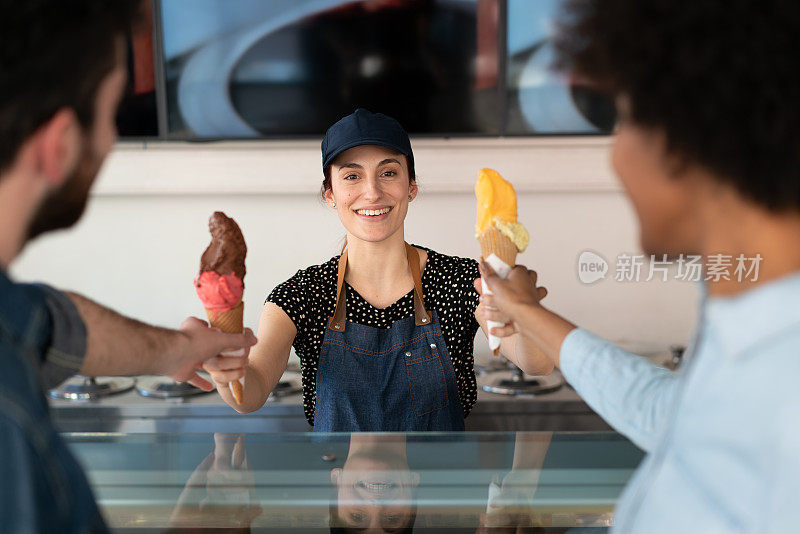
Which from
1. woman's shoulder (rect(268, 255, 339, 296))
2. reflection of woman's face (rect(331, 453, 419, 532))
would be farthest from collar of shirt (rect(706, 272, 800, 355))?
woman's shoulder (rect(268, 255, 339, 296))

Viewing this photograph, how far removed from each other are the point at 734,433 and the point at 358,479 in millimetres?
757

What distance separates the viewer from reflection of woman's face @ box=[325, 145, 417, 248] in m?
2.22

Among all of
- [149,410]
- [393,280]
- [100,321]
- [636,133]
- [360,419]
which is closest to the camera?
[636,133]

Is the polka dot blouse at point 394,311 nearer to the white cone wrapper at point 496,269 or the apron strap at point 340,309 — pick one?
the apron strap at point 340,309

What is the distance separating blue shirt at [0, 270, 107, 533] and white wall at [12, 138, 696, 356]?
2224mm

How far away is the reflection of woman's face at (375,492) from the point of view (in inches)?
49.0

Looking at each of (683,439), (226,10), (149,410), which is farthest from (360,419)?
(226,10)

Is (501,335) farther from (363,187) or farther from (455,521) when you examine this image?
(363,187)

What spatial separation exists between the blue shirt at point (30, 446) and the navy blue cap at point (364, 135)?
4.17ft

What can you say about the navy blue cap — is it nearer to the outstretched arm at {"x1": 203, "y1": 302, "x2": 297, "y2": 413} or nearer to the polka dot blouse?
the polka dot blouse

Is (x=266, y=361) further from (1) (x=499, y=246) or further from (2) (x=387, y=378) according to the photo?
(1) (x=499, y=246)

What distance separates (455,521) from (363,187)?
119 cm

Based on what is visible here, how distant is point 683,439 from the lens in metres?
0.83

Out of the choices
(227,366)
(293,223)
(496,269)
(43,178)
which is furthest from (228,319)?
(293,223)
